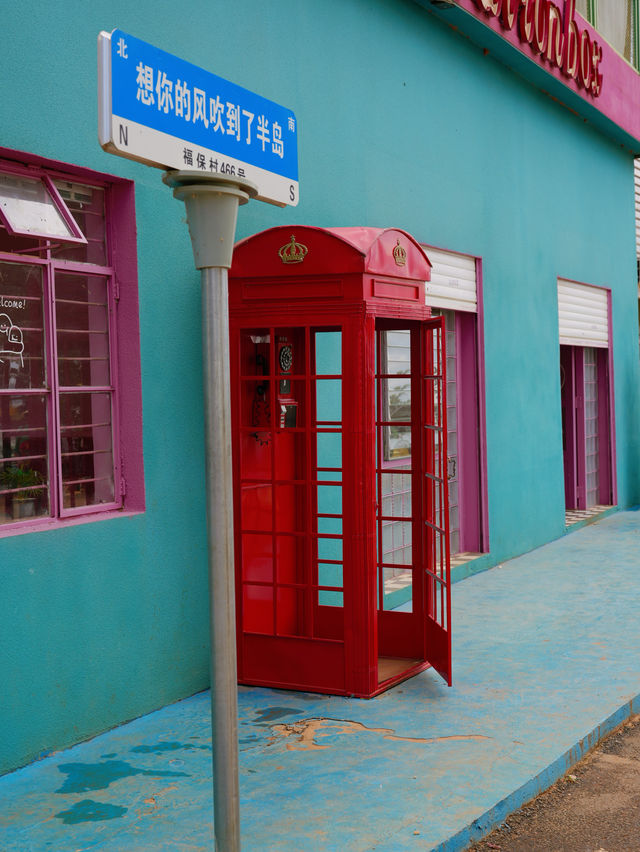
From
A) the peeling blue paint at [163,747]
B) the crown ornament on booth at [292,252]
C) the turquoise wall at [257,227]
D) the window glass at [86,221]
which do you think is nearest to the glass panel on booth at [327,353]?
the turquoise wall at [257,227]

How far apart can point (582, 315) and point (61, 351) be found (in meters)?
9.15

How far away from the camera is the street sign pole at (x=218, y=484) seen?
3.07 m

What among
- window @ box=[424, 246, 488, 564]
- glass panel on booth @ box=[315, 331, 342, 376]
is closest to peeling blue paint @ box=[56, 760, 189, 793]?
glass panel on booth @ box=[315, 331, 342, 376]

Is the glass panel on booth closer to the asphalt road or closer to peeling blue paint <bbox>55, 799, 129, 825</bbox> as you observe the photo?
the asphalt road

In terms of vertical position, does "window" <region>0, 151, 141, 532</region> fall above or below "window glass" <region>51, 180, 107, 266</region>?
below

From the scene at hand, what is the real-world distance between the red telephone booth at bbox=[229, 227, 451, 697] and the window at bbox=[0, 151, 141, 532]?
2.43 feet

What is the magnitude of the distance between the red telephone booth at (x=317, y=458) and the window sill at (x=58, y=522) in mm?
799

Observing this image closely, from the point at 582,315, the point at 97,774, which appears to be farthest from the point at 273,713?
the point at 582,315

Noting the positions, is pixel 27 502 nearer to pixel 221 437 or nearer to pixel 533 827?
pixel 221 437

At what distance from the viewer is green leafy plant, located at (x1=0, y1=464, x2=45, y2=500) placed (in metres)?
4.95

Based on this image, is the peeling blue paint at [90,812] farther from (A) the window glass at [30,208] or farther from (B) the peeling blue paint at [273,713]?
(A) the window glass at [30,208]

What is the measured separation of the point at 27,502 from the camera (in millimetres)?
5074

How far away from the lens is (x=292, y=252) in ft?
18.6

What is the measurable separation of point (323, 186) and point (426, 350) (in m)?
1.81
